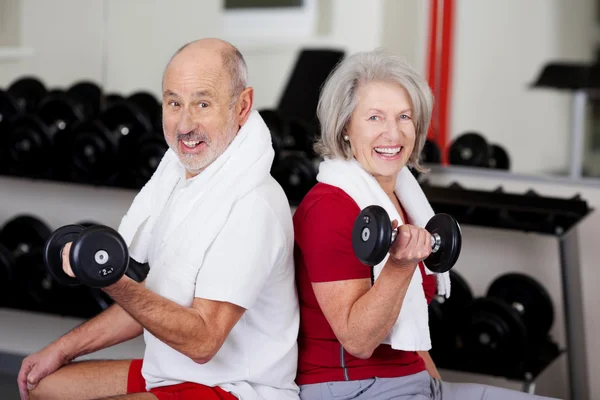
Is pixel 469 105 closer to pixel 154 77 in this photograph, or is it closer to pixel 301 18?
pixel 301 18

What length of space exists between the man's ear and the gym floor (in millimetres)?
1677

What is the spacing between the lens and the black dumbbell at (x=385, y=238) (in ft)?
4.28

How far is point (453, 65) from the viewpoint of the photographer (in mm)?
4035

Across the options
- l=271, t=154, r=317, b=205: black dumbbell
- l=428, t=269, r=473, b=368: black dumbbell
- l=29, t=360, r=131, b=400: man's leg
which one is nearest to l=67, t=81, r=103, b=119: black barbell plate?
l=271, t=154, r=317, b=205: black dumbbell

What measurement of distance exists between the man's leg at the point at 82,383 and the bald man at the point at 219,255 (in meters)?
0.08

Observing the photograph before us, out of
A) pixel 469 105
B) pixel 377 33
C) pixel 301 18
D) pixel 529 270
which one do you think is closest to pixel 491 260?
pixel 529 270

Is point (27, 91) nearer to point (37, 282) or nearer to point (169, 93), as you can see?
point (37, 282)

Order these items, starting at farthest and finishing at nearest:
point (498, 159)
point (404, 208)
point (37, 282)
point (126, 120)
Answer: point (498, 159), point (126, 120), point (37, 282), point (404, 208)

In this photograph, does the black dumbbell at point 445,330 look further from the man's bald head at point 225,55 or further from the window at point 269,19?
the window at point 269,19

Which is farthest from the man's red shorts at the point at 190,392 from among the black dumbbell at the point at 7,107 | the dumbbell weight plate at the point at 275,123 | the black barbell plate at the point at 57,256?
the black dumbbell at the point at 7,107

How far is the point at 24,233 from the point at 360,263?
2.34 metres

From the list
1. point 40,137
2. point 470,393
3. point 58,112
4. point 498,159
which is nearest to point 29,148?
point 40,137

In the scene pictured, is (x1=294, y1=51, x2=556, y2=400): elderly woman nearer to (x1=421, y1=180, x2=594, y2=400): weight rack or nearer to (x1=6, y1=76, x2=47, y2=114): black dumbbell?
(x1=421, y1=180, x2=594, y2=400): weight rack

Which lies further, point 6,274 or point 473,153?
point 473,153
